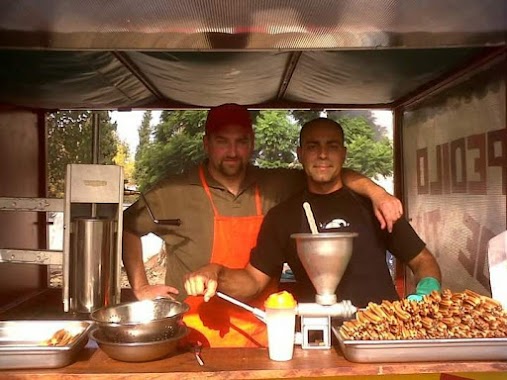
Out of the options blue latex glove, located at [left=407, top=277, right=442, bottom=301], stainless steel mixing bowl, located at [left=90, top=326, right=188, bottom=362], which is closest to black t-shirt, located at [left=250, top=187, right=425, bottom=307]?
blue latex glove, located at [left=407, top=277, right=442, bottom=301]

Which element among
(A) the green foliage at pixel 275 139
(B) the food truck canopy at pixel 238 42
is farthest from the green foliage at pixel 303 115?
(B) the food truck canopy at pixel 238 42

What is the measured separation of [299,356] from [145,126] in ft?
10.9

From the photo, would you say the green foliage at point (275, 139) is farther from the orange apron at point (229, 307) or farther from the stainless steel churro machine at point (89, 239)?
the stainless steel churro machine at point (89, 239)

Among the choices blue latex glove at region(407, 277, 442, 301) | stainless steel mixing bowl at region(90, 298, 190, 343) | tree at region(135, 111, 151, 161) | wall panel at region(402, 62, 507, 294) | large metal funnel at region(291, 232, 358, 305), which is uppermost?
tree at region(135, 111, 151, 161)

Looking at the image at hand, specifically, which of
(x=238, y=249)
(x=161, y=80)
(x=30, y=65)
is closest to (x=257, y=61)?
(x=161, y=80)

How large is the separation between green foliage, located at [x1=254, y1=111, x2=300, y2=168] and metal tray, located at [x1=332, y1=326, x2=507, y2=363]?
9.80 feet

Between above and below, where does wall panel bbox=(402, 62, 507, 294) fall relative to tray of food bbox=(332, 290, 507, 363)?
above

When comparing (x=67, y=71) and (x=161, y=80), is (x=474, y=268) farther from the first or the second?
(x=67, y=71)

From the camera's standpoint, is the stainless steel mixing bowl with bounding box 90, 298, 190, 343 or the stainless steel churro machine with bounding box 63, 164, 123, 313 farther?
the stainless steel churro machine with bounding box 63, 164, 123, 313

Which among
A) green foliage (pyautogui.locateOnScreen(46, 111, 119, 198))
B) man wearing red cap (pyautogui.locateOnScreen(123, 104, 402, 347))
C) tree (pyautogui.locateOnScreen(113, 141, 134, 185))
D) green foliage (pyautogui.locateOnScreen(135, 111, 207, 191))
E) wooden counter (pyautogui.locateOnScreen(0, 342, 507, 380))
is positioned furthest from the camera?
green foliage (pyautogui.locateOnScreen(135, 111, 207, 191))

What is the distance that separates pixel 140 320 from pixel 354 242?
1.29 metres

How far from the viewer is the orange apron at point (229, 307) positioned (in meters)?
2.84

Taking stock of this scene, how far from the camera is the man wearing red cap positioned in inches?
114

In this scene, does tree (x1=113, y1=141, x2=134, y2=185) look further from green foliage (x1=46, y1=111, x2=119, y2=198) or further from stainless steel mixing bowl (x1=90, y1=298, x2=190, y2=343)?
stainless steel mixing bowl (x1=90, y1=298, x2=190, y2=343)
